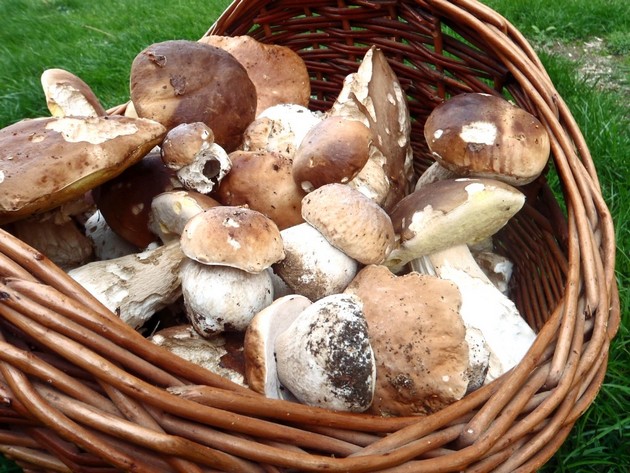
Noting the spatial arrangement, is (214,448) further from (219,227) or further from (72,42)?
(72,42)

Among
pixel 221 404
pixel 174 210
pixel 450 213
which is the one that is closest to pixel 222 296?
pixel 174 210

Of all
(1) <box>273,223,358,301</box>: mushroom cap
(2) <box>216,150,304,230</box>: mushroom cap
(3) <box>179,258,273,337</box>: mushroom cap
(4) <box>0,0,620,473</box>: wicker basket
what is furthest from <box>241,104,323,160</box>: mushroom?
(4) <box>0,0,620,473</box>: wicker basket

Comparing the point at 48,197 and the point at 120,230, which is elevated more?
the point at 48,197

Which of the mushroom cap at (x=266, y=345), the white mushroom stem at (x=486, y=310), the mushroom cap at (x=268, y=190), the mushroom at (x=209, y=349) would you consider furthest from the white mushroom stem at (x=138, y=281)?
the white mushroom stem at (x=486, y=310)

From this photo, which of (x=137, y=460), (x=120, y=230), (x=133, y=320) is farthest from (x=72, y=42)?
(x=137, y=460)

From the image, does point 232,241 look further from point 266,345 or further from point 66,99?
point 66,99

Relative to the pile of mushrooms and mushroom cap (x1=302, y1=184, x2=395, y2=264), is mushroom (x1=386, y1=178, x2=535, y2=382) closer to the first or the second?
the pile of mushrooms
